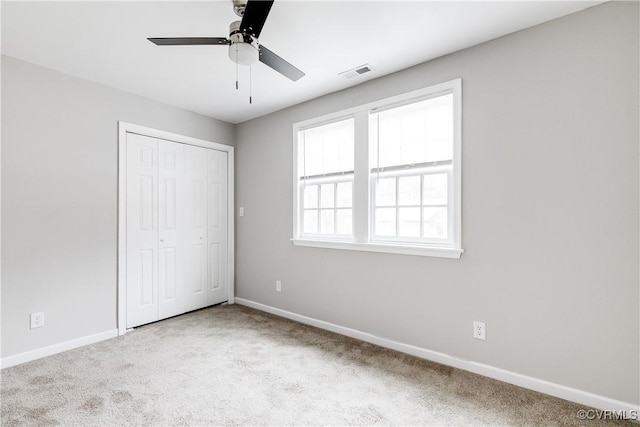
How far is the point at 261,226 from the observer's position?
403cm

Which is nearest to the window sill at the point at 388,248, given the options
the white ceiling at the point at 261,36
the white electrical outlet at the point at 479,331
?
the white electrical outlet at the point at 479,331

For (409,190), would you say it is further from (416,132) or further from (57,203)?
(57,203)

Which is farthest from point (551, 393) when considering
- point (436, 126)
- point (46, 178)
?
point (46, 178)

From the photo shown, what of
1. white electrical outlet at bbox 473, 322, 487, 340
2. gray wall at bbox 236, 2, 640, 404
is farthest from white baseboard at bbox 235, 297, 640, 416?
white electrical outlet at bbox 473, 322, 487, 340

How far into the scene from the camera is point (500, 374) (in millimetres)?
2264

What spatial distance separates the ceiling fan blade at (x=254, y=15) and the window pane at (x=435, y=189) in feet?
5.65

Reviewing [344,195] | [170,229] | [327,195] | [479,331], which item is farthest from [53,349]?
[479,331]

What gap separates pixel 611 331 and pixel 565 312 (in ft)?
0.75

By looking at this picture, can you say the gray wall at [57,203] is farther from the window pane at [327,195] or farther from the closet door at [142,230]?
the window pane at [327,195]

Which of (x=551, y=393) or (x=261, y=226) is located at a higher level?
(x=261, y=226)

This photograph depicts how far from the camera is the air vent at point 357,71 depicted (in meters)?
2.72

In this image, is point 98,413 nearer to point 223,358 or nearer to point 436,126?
point 223,358

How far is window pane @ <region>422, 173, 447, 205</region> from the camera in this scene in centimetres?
261

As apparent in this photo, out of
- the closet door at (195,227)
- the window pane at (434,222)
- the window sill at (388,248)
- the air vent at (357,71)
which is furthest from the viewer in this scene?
the closet door at (195,227)
